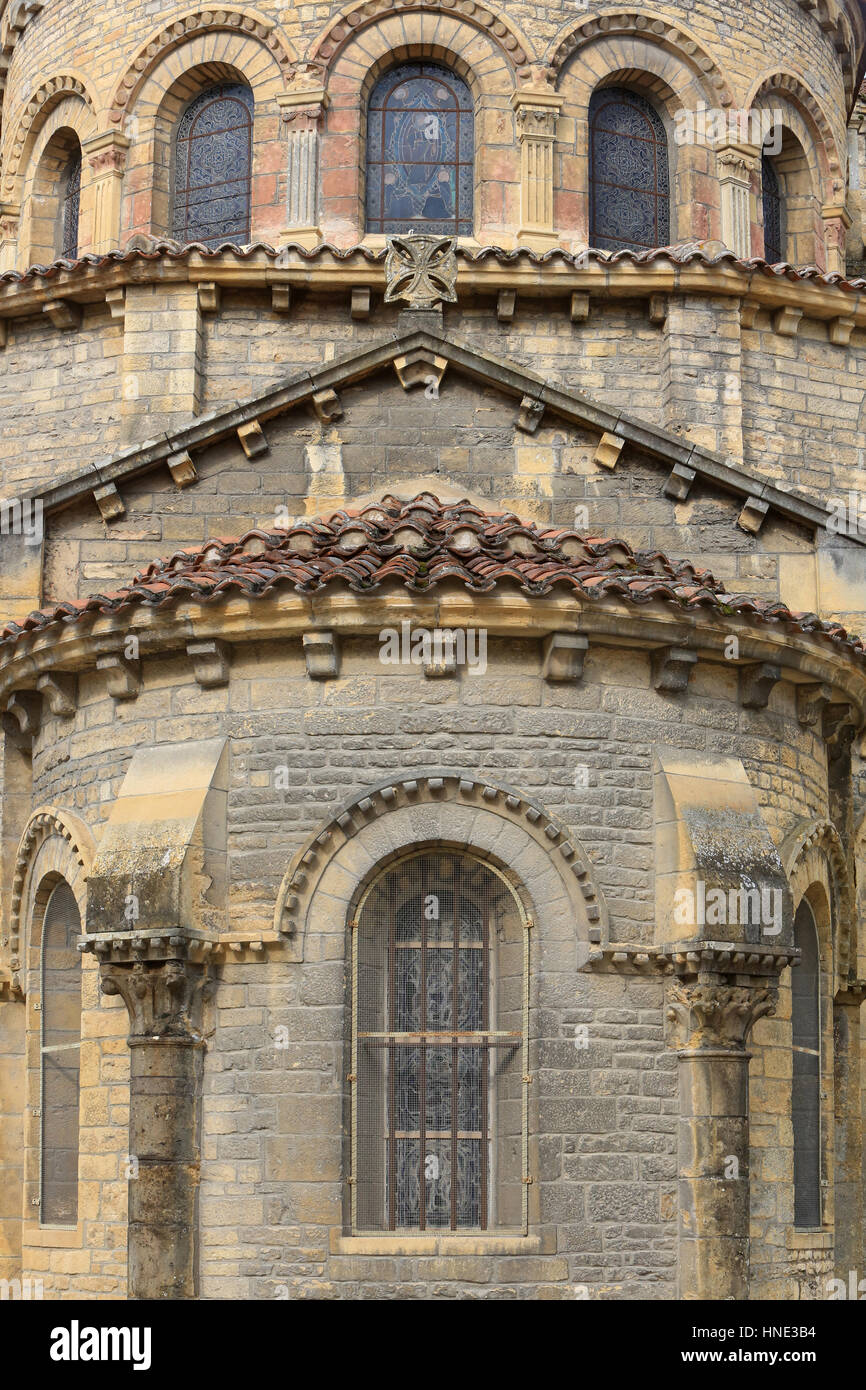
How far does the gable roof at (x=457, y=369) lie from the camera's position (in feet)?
47.0

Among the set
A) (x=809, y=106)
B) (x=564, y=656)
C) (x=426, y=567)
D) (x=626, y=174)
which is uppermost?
(x=809, y=106)

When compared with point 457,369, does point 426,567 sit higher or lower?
lower

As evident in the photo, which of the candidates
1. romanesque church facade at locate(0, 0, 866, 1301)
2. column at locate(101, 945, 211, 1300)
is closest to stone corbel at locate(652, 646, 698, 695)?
romanesque church facade at locate(0, 0, 866, 1301)

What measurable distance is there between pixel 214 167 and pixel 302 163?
1163mm

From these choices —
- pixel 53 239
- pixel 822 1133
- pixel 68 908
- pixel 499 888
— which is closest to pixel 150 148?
pixel 53 239

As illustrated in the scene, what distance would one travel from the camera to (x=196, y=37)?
18891 mm

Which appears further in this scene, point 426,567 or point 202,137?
point 202,137

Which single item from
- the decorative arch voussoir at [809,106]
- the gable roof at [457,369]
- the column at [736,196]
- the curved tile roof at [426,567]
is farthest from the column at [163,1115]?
the decorative arch voussoir at [809,106]

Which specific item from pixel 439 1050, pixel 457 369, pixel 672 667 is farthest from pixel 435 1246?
pixel 457 369

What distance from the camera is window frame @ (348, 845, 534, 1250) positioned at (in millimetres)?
11586

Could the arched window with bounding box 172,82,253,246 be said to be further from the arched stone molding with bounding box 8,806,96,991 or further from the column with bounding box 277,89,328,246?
the arched stone molding with bounding box 8,806,96,991

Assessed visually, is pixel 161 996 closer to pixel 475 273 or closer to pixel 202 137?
pixel 475 273

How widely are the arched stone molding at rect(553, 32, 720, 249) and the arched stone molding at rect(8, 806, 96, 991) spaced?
321 inches
